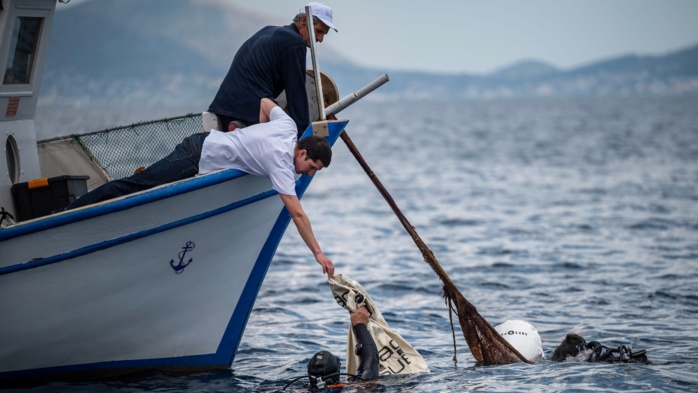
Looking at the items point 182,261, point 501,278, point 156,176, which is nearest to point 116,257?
point 182,261

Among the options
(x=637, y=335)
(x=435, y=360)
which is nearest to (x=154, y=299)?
(x=435, y=360)

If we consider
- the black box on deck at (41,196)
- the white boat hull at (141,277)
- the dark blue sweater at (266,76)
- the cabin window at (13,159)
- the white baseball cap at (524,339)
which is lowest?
the white baseball cap at (524,339)

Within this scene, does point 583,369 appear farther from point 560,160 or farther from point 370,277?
point 560,160

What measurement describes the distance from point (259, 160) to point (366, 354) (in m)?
1.88

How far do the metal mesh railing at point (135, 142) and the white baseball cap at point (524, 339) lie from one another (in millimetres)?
3784

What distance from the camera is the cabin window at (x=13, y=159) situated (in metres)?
9.93

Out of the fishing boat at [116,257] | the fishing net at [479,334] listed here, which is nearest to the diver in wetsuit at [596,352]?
the fishing net at [479,334]

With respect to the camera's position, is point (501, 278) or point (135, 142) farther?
point (501, 278)

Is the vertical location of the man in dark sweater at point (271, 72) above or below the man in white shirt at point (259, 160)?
above

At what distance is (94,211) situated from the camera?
8.23 meters

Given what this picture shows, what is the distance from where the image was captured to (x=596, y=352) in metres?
9.71

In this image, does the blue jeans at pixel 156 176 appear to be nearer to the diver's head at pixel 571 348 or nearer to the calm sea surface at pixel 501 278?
the calm sea surface at pixel 501 278

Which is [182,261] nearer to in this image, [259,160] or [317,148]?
[259,160]

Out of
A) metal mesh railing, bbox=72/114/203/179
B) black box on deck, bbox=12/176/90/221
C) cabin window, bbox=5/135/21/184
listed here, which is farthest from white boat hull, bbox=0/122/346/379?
cabin window, bbox=5/135/21/184
